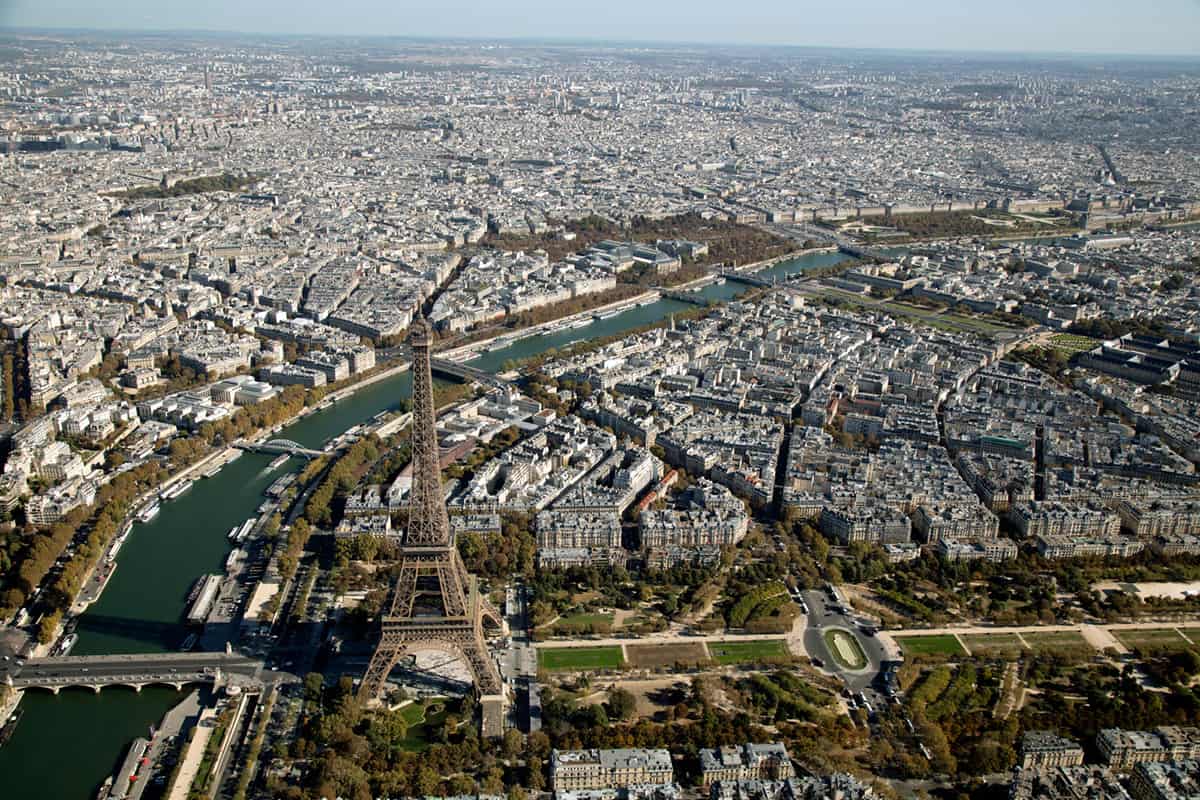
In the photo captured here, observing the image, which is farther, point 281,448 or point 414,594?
point 281,448

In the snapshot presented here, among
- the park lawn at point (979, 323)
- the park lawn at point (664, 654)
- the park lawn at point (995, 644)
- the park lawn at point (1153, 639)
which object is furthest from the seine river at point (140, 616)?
the park lawn at point (979, 323)

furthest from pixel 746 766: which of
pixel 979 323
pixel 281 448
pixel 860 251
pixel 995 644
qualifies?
pixel 860 251

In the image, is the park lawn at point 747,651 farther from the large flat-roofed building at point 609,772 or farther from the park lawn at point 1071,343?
the park lawn at point 1071,343

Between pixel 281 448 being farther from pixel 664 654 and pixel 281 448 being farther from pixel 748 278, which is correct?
pixel 748 278

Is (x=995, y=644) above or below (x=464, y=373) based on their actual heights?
below

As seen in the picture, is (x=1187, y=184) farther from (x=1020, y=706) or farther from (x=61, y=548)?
(x=61, y=548)

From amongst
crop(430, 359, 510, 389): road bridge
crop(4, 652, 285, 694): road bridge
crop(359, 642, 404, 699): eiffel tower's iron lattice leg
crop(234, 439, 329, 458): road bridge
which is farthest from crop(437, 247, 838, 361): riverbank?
Result: crop(359, 642, 404, 699): eiffel tower's iron lattice leg
